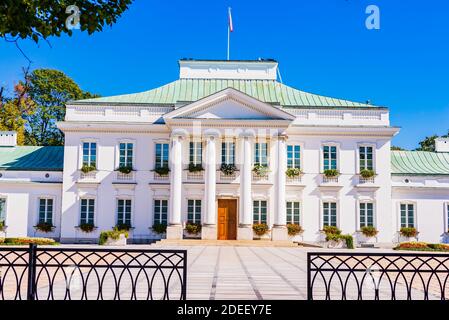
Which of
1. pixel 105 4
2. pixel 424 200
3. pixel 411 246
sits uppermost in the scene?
pixel 105 4

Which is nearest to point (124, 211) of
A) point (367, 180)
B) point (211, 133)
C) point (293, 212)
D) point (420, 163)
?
point (211, 133)

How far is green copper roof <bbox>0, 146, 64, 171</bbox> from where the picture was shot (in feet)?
95.4


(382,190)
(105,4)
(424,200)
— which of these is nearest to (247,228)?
(382,190)

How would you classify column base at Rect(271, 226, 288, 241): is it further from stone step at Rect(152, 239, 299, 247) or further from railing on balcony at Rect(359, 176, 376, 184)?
railing on balcony at Rect(359, 176, 376, 184)

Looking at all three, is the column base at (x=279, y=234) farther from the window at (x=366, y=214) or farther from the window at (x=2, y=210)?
the window at (x=2, y=210)

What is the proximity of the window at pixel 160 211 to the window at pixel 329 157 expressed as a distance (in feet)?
31.0

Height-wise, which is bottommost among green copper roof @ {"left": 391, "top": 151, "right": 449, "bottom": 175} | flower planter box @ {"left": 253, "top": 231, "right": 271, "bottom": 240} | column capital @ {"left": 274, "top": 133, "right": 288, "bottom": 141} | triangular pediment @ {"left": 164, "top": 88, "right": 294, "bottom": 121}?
flower planter box @ {"left": 253, "top": 231, "right": 271, "bottom": 240}

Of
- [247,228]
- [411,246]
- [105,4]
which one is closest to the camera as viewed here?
[105,4]

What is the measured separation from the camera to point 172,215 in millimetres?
26938

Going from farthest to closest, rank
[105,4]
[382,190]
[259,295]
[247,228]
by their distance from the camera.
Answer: [382,190], [247,228], [259,295], [105,4]

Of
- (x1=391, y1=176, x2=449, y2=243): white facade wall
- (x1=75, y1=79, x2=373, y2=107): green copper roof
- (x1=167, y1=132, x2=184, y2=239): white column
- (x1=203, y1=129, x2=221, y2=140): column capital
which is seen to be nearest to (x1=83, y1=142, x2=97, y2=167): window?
(x1=75, y1=79, x2=373, y2=107): green copper roof

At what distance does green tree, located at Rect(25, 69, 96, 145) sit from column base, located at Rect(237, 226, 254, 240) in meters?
23.1
